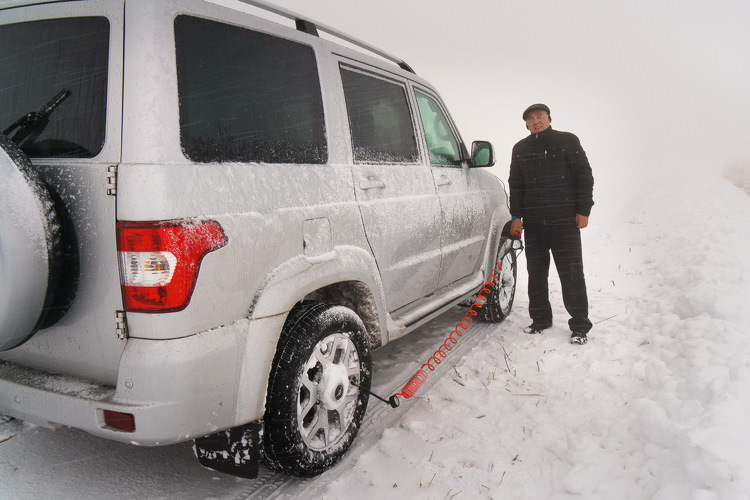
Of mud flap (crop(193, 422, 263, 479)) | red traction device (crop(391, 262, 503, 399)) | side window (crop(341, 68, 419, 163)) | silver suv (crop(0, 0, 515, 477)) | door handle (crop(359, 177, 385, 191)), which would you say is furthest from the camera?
red traction device (crop(391, 262, 503, 399))

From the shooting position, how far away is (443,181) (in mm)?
3719

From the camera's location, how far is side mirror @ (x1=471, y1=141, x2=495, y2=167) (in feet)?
13.5

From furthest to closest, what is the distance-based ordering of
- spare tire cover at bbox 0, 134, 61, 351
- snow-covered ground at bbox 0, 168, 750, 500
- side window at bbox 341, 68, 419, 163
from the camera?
side window at bbox 341, 68, 419, 163, snow-covered ground at bbox 0, 168, 750, 500, spare tire cover at bbox 0, 134, 61, 351

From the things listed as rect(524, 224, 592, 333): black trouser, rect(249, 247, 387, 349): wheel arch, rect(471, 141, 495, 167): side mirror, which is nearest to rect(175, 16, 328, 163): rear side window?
rect(249, 247, 387, 349): wheel arch

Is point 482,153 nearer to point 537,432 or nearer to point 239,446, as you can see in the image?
point 537,432

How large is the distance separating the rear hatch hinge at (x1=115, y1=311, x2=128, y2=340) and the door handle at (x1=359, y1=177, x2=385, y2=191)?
4.41 feet

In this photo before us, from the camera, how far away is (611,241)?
8695 millimetres

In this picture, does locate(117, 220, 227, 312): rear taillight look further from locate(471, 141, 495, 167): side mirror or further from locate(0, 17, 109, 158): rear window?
locate(471, 141, 495, 167): side mirror

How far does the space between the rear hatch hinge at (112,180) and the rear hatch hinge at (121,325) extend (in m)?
0.42

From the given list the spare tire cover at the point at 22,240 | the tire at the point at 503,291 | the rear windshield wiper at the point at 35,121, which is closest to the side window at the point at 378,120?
the rear windshield wiper at the point at 35,121

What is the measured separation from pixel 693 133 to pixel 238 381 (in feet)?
93.9

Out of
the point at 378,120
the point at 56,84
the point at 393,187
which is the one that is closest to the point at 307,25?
the point at 378,120

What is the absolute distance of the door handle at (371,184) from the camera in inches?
109

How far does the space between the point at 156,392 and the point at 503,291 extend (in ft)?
12.2
